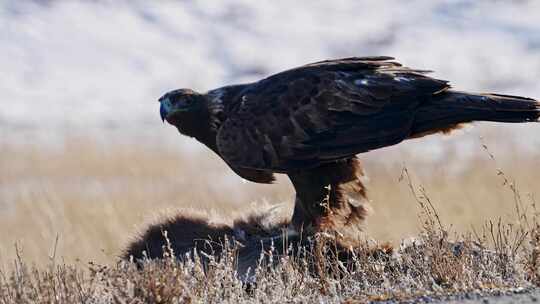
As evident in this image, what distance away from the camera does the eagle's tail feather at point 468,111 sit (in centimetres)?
876

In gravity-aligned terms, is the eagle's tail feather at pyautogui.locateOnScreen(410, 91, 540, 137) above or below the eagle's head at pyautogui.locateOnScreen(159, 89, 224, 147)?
above

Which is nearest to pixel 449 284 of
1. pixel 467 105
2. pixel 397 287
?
pixel 397 287

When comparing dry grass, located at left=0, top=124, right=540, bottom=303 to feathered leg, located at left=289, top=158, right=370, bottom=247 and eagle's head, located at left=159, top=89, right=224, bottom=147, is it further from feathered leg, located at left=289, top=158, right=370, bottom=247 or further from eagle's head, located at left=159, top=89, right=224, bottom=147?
eagle's head, located at left=159, top=89, right=224, bottom=147

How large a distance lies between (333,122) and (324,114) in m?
0.10

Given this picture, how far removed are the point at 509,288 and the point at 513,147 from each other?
15.1 metres

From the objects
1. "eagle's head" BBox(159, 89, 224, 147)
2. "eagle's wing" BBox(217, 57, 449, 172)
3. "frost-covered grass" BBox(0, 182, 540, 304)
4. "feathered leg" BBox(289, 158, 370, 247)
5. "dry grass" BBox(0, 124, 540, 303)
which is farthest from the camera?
"eagle's head" BBox(159, 89, 224, 147)

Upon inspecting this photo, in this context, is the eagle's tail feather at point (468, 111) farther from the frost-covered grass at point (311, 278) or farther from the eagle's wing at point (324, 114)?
the frost-covered grass at point (311, 278)

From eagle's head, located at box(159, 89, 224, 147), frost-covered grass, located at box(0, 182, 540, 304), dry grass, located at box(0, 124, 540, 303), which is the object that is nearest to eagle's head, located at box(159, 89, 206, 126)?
eagle's head, located at box(159, 89, 224, 147)

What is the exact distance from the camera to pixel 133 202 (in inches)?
672

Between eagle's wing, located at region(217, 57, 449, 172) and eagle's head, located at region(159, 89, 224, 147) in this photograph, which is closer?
eagle's wing, located at region(217, 57, 449, 172)

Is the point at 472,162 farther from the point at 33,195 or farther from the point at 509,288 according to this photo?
the point at 509,288

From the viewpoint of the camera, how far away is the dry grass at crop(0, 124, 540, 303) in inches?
284

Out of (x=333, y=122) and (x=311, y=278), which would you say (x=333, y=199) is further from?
(x=311, y=278)

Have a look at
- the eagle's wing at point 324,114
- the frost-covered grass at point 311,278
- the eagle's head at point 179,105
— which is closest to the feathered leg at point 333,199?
the eagle's wing at point 324,114
